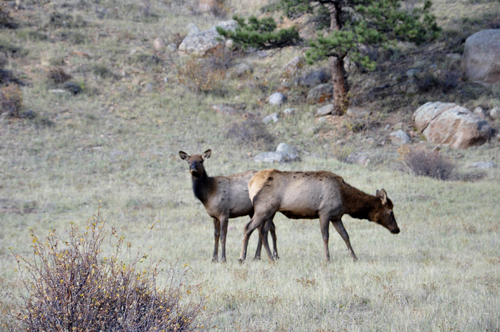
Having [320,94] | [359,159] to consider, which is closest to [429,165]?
[359,159]

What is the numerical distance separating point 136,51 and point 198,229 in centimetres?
2480

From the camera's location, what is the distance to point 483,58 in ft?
85.0

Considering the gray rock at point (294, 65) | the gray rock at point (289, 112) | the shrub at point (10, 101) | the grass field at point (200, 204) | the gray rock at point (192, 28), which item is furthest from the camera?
the gray rock at point (192, 28)

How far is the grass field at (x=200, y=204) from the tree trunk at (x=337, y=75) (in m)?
1.61

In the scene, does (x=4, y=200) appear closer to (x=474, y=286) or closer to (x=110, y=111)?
(x=110, y=111)

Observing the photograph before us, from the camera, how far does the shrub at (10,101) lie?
24109mm

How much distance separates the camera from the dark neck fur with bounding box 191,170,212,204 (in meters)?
9.10

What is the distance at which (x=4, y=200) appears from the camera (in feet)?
51.3

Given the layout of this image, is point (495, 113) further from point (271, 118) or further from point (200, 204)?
point (200, 204)

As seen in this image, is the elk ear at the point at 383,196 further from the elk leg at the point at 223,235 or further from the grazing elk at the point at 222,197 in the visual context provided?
the elk leg at the point at 223,235

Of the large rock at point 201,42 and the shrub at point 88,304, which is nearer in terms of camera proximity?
the shrub at point 88,304

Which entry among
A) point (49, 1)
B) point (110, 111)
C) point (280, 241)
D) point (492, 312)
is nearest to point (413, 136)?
point (280, 241)

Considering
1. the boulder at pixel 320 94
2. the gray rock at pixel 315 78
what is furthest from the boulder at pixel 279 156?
the gray rock at pixel 315 78

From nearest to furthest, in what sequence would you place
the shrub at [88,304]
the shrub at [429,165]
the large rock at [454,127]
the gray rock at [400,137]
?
1. the shrub at [88,304]
2. the shrub at [429,165]
3. the large rock at [454,127]
4. the gray rock at [400,137]
